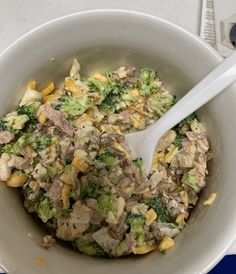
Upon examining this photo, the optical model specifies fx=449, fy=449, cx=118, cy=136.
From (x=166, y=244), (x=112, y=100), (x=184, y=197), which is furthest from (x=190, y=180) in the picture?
(x=112, y=100)

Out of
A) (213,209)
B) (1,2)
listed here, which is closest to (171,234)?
(213,209)

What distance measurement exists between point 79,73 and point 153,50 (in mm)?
190

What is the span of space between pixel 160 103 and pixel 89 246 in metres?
0.36

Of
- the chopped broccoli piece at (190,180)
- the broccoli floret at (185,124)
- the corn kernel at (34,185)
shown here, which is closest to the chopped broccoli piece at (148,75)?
the broccoli floret at (185,124)

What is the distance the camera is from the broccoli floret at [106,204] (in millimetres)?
920

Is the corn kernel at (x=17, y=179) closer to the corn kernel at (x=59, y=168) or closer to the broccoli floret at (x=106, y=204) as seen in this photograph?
the corn kernel at (x=59, y=168)

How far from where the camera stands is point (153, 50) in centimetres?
101

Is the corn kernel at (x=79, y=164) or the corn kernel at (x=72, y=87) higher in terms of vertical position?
the corn kernel at (x=72, y=87)

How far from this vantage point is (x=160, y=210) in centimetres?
96

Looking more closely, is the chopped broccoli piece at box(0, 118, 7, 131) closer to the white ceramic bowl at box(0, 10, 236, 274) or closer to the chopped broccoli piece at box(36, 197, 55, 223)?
the white ceramic bowl at box(0, 10, 236, 274)

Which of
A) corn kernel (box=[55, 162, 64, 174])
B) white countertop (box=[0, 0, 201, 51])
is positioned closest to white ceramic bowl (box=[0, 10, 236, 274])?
corn kernel (box=[55, 162, 64, 174])

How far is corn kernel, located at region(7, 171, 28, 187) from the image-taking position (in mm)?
963

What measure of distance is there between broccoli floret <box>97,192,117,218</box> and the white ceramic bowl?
10 cm

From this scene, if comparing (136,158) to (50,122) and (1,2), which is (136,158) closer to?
(50,122)
